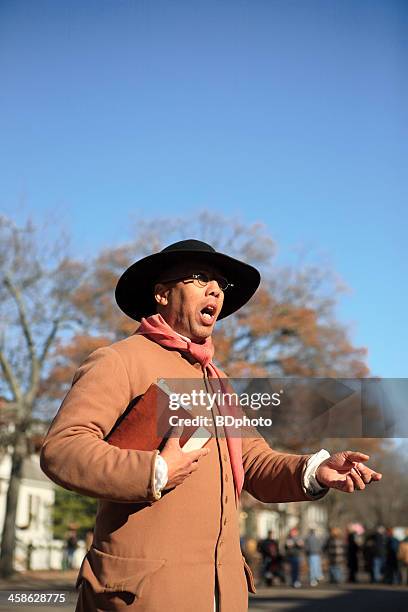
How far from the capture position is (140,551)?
8.01 ft

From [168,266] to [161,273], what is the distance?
38 millimetres

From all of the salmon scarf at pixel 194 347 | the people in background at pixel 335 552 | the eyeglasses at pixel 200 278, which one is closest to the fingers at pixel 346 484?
the salmon scarf at pixel 194 347

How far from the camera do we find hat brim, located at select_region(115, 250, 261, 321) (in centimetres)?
291

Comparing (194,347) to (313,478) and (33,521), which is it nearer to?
(313,478)

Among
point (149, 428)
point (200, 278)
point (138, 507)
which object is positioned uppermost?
point (200, 278)

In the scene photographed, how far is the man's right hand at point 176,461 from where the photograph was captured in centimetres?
229

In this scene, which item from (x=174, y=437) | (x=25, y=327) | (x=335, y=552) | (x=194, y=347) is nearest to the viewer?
(x=174, y=437)

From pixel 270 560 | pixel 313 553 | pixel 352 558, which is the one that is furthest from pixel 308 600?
pixel 352 558

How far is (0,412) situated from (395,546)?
11584mm

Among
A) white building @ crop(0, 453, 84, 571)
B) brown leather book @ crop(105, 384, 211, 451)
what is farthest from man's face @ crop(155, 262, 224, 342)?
white building @ crop(0, 453, 84, 571)

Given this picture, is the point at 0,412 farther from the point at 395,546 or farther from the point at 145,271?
the point at 145,271

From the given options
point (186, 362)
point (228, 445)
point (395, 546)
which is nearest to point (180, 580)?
point (228, 445)

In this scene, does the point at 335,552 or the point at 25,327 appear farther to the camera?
the point at 335,552

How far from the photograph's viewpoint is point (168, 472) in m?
2.27
